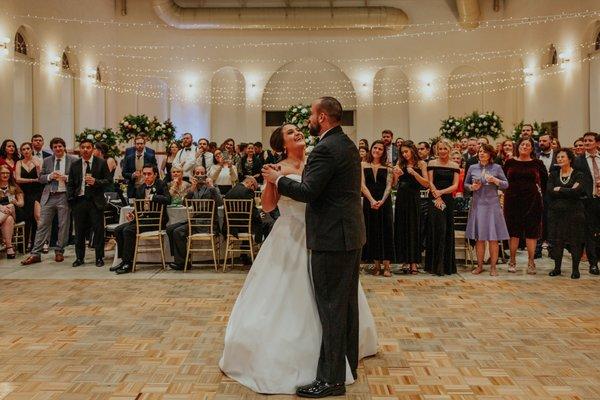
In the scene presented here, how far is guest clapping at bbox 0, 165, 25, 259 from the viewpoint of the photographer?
8.44 meters

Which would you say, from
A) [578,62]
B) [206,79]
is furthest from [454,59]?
[206,79]

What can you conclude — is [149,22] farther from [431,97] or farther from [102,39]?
[431,97]

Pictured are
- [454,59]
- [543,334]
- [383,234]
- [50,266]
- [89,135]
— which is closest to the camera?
[543,334]

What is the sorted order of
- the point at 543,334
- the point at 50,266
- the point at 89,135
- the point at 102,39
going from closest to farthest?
the point at 543,334 → the point at 50,266 → the point at 89,135 → the point at 102,39

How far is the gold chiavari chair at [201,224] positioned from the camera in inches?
302

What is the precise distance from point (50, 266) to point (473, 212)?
17.7 ft

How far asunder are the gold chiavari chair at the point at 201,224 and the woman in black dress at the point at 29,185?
2717 millimetres

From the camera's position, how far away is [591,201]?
7750 mm

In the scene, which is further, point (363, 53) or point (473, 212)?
point (363, 53)

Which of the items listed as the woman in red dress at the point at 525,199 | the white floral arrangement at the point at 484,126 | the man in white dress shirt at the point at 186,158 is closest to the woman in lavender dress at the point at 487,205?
the woman in red dress at the point at 525,199

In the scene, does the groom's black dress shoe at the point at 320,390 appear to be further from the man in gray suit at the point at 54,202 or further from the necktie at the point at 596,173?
the man in gray suit at the point at 54,202

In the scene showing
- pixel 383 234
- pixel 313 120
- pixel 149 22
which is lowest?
pixel 383 234

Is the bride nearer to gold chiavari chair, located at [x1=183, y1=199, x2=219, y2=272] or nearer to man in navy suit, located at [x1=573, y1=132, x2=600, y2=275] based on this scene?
gold chiavari chair, located at [x1=183, y1=199, x2=219, y2=272]

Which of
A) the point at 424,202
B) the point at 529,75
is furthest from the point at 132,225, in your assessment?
the point at 529,75
